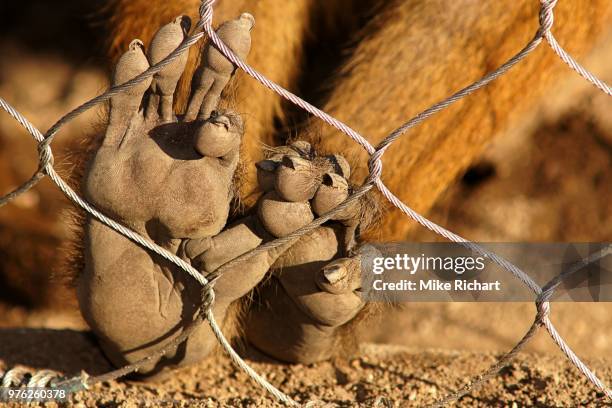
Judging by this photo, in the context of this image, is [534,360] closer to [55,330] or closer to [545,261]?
[545,261]

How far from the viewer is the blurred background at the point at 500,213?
1.81 m

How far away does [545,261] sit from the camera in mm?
1483

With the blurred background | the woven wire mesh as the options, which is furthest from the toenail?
the blurred background

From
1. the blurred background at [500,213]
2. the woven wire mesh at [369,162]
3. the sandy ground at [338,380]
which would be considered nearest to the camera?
the woven wire mesh at [369,162]

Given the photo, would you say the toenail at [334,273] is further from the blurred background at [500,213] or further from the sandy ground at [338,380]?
the blurred background at [500,213]

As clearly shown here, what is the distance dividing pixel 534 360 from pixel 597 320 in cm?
67

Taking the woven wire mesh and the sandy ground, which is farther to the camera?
the sandy ground

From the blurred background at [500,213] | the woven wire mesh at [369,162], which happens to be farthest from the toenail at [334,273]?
the blurred background at [500,213]

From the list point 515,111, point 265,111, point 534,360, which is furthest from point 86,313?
point 515,111

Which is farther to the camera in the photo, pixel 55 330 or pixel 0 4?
pixel 0 4

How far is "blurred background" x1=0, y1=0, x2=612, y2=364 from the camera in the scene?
1806 millimetres

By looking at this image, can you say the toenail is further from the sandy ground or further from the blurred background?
the blurred background

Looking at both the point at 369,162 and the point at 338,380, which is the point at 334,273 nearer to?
the point at 369,162

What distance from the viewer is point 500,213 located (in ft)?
6.38
